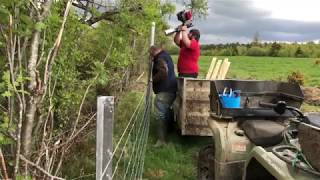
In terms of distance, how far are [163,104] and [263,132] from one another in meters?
4.27

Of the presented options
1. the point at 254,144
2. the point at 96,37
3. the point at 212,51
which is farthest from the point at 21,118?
the point at 212,51

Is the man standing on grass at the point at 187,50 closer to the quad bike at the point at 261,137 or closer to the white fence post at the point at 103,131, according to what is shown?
the quad bike at the point at 261,137

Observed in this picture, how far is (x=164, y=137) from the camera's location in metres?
9.38

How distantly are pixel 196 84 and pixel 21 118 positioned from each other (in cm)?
591

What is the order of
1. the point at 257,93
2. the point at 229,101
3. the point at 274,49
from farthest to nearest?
the point at 274,49, the point at 257,93, the point at 229,101

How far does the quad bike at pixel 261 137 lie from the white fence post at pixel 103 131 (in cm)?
121

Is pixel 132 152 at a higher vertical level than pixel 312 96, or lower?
higher

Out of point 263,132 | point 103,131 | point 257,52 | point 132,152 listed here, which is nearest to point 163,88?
point 132,152

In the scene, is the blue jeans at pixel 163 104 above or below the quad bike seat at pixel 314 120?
below

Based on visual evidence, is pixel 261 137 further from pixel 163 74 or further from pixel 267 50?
pixel 267 50

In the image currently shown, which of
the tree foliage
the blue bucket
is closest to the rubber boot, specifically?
the blue bucket

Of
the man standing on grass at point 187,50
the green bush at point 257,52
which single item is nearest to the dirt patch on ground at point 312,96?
the man standing on grass at point 187,50

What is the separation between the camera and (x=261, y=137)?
5230 mm

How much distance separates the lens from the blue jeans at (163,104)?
369 inches
